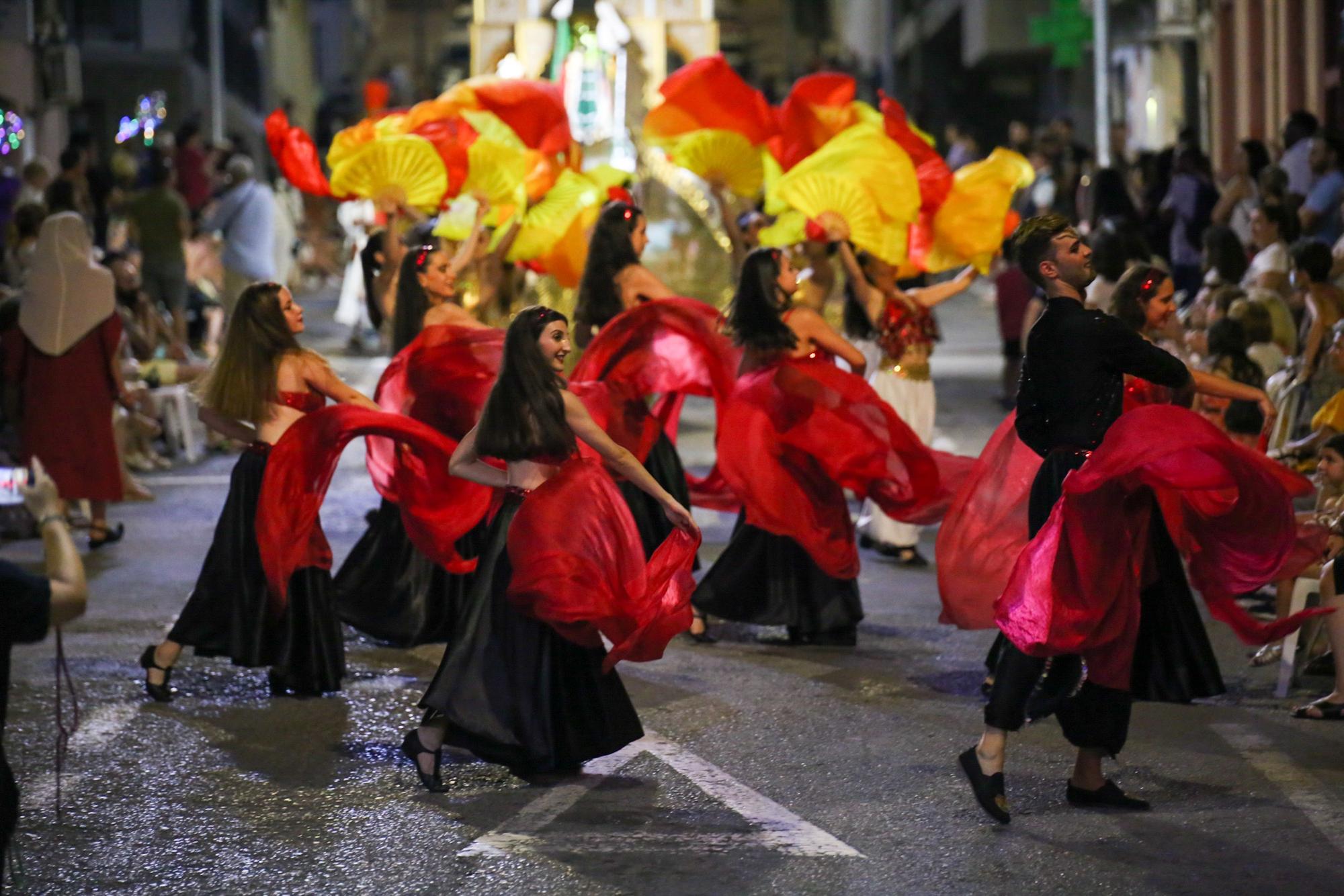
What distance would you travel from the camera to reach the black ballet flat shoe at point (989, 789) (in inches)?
234

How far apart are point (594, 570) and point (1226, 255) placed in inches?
292

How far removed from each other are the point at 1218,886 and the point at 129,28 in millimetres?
35075

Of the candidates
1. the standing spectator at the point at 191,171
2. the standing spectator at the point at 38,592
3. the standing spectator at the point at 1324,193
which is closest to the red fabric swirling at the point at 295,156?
the standing spectator at the point at 38,592

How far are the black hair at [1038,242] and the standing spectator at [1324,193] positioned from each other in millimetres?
8610

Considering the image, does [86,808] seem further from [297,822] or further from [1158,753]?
[1158,753]

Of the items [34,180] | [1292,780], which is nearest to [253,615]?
[1292,780]

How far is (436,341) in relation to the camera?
833 centimetres

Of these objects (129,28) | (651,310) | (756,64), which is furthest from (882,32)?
(651,310)

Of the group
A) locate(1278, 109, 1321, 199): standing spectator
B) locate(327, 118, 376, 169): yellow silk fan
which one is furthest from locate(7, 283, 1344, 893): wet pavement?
locate(1278, 109, 1321, 199): standing spectator

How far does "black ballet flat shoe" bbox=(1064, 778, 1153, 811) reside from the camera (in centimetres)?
609

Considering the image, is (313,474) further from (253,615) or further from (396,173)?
(396,173)

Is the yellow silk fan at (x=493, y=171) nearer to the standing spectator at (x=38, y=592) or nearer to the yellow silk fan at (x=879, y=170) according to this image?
the yellow silk fan at (x=879, y=170)

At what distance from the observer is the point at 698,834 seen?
5891 mm

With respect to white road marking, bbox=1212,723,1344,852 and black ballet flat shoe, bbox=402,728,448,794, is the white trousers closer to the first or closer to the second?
white road marking, bbox=1212,723,1344,852
